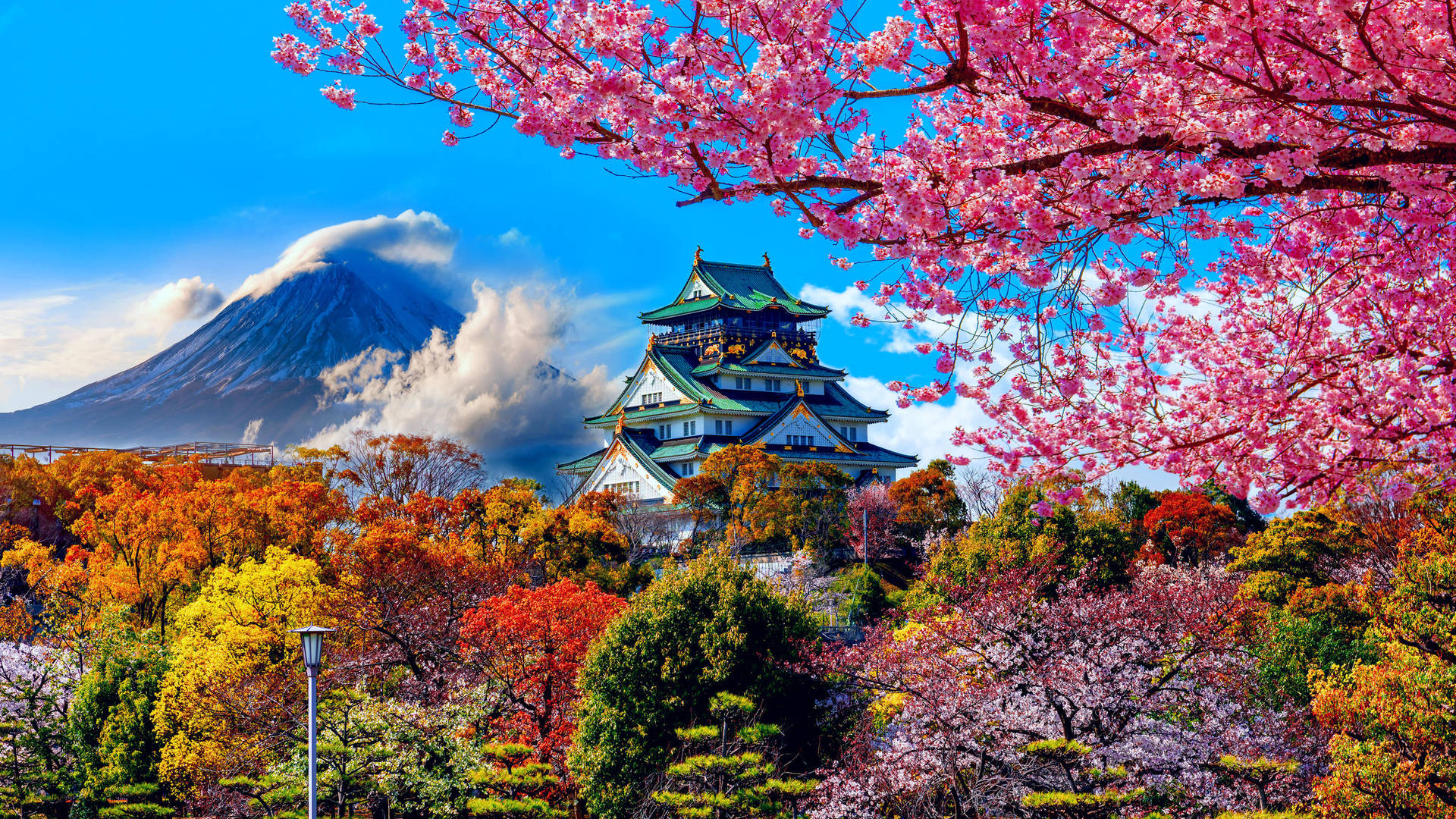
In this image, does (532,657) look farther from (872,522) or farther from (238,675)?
(872,522)

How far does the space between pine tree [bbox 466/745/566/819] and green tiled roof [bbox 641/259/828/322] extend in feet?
123

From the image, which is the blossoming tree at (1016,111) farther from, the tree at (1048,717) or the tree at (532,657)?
the tree at (532,657)

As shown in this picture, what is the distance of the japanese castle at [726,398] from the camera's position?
4756cm

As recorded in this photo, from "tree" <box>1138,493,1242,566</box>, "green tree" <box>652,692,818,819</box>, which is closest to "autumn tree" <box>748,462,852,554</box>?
"tree" <box>1138,493,1242,566</box>

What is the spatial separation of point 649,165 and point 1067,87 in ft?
6.00

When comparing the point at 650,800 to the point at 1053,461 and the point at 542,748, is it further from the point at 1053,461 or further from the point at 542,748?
the point at 1053,461

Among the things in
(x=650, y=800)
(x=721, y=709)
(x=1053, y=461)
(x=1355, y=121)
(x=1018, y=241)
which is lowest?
→ (x=650, y=800)

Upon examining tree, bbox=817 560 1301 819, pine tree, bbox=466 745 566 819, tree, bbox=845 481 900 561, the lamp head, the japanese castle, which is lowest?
pine tree, bbox=466 745 566 819

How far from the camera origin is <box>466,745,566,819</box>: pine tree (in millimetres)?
15664

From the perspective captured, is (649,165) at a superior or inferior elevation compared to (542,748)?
superior

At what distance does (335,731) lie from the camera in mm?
16266

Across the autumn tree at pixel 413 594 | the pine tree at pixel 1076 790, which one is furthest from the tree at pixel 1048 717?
the autumn tree at pixel 413 594

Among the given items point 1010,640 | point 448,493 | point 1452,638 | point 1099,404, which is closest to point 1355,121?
point 1099,404

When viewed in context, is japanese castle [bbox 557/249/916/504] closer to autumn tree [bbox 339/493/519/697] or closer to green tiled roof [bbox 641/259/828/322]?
green tiled roof [bbox 641/259/828/322]
